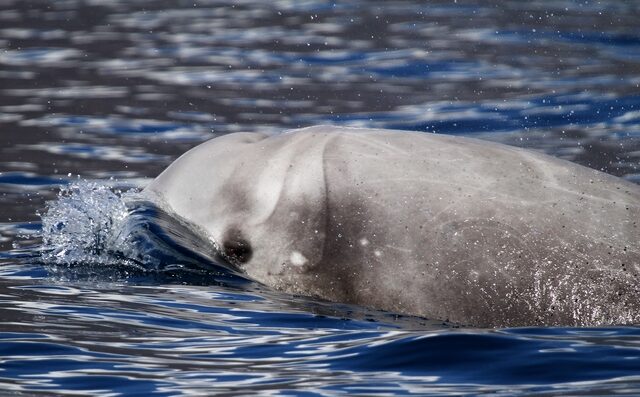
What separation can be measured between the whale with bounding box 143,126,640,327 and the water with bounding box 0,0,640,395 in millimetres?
138

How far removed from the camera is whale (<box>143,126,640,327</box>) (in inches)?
219

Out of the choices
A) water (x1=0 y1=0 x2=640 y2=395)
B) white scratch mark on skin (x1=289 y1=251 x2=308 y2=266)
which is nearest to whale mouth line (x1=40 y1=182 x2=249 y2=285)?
water (x1=0 y1=0 x2=640 y2=395)

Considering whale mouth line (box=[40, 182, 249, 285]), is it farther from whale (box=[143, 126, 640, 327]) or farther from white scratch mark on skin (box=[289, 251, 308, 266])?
white scratch mark on skin (box=[289, 251, 308, 266])

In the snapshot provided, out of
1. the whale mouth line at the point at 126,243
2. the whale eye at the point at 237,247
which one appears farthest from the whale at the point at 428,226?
the whale mouth line at the point at 126,243

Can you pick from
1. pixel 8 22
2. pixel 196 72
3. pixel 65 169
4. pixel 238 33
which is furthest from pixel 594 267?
pixel 8 22

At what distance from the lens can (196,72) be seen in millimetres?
15203

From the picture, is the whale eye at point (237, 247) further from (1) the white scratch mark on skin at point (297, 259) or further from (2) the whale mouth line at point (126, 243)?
(1) the white scratch mark on skin at point (297, 259)

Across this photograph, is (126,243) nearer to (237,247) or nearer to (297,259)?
(237,247)

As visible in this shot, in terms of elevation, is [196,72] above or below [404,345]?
above

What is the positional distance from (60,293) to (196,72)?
8982 millimetres

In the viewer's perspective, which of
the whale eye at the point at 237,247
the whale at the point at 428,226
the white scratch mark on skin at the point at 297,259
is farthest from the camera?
the whale eye at the point at 237,247

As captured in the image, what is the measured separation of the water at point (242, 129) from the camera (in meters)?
5.06

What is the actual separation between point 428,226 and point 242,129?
725 cm

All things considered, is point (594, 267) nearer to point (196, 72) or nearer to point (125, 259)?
point (125, 259)
